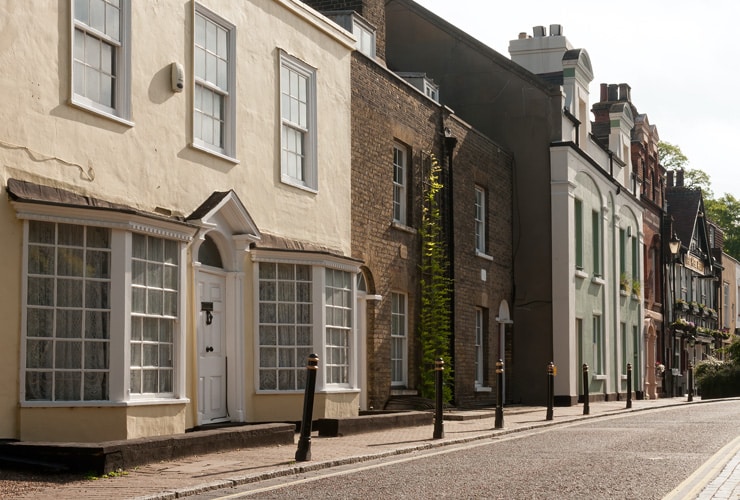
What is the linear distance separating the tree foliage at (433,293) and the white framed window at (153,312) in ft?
34.3

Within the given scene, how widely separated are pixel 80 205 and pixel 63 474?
306cm

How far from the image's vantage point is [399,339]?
24.0m

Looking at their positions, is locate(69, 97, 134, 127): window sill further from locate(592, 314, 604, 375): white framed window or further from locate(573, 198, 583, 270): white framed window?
locate(592, 314, 604, 375): white framed window

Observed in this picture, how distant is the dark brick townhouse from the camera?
22.1 meters

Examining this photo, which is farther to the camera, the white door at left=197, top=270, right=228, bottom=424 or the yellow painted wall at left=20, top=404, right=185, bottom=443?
the white door at left=197, top=270, right=228, bottom=424

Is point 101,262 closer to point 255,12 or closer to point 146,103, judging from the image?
point 146,103

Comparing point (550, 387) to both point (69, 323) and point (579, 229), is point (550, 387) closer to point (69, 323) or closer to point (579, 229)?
point (69, 323)

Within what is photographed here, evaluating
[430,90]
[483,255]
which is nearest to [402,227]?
[483,255]

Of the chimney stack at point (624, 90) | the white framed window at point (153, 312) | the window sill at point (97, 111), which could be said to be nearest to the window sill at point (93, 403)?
the white framed window at point (153, 312)

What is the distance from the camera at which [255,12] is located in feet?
58.6

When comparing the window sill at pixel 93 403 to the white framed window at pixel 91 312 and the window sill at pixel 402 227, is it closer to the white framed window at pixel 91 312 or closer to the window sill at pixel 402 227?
the white framed window at pixel 91 312

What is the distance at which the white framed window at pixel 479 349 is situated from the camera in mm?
28734

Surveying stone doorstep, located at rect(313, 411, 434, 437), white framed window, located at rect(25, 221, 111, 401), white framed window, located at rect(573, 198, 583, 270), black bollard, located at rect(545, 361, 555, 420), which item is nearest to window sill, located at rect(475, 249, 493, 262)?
white framed window, located at rect(573, 198, 583, 270)

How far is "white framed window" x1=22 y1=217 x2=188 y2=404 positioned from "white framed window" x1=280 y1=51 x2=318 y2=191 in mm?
4930
